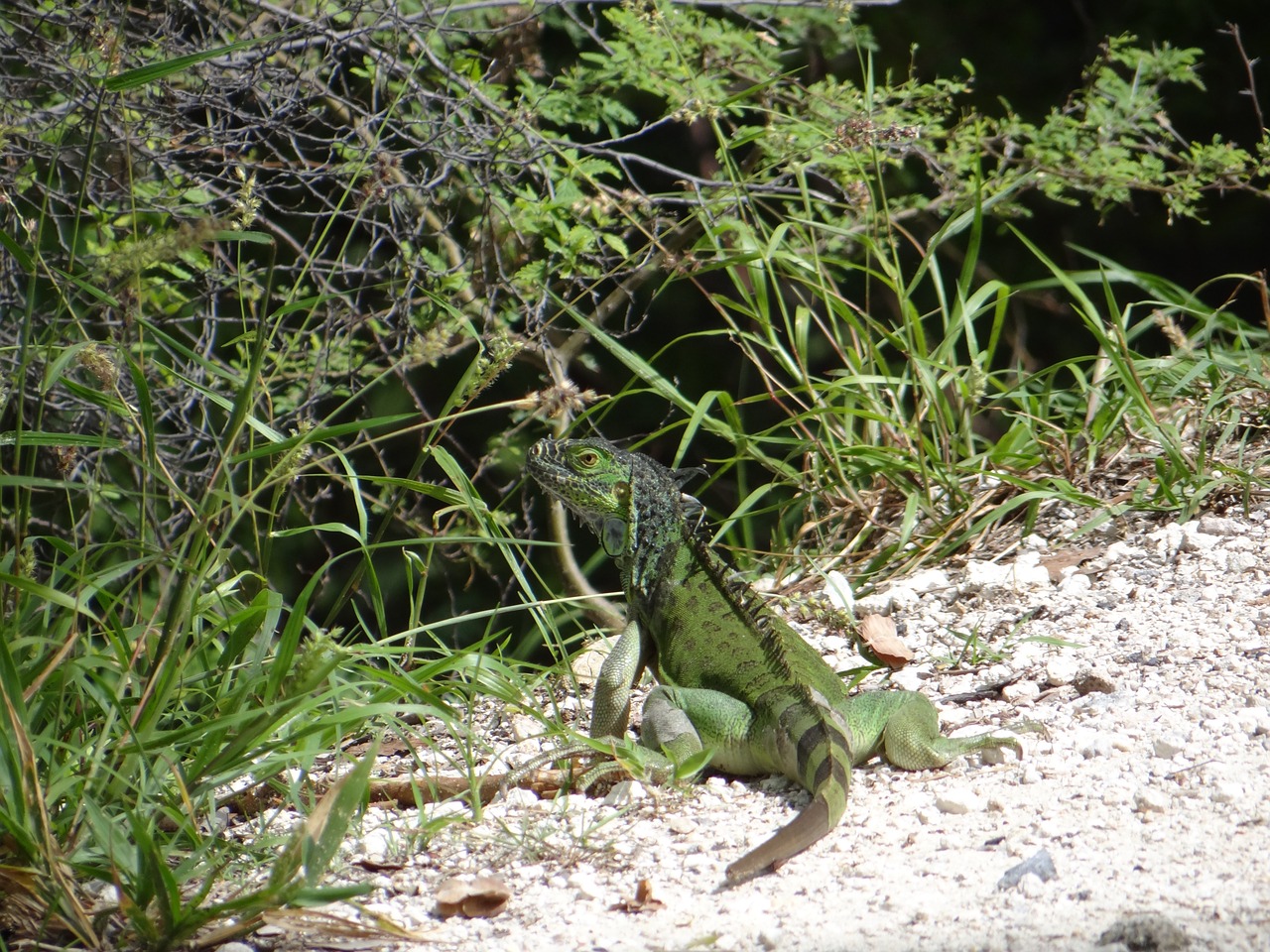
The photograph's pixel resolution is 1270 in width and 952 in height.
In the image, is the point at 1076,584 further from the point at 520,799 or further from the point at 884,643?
the point at 520,799

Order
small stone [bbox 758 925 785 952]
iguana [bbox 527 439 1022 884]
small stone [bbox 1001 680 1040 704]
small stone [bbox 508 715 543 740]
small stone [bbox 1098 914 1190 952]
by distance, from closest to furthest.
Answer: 1. small stone [bbox 1098 914 1190 952]
2. small stone [bbox 758 925 785 952]
3. iguana [bbox 527 439 1022 884]
4. small stone [bbox 1001 680 1040 704]
5. small stone [bbox 508 715 543 740]

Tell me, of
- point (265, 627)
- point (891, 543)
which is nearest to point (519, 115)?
point (891, 543)

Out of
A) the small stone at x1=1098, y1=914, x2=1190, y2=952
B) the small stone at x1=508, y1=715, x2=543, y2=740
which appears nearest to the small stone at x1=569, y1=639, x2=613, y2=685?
the small stone at x1=508, y1=715, x2=543, y2=740

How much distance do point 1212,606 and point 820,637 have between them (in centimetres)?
120

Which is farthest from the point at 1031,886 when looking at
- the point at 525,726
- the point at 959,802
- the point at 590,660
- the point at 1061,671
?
the point at 590,660

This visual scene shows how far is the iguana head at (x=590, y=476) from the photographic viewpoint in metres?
3.68

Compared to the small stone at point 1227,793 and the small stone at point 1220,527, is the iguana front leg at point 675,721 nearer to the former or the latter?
the small stone at point 1227,793

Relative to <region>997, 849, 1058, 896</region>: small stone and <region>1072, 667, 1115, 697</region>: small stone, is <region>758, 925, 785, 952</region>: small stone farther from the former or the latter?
<region>1072, 667, 1115, 697</region>: small stone

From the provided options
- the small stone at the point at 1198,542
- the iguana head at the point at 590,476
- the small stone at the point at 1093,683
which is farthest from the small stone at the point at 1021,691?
the iguana head at the point at 590,476

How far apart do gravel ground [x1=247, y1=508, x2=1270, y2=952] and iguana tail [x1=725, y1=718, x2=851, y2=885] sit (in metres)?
0.06

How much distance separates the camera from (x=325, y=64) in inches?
177

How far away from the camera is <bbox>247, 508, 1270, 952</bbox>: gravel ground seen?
7.00 ft

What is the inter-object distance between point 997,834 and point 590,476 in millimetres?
1654

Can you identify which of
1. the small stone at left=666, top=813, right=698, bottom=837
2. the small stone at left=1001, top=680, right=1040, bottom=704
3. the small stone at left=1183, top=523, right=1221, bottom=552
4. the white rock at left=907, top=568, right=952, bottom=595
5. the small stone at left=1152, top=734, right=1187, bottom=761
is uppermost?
the small stone at left=1152, top=734, right=1187, bottom=761
